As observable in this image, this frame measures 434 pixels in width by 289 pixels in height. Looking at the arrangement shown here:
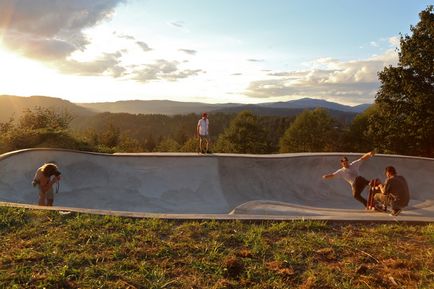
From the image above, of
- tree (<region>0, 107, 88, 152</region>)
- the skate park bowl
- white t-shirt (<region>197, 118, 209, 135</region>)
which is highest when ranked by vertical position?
white t-shirt (<region>197, 118, 209, 135</region>)

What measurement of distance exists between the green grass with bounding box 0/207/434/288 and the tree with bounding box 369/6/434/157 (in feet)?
65.2

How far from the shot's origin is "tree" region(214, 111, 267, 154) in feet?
164

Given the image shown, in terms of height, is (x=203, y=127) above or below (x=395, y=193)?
above

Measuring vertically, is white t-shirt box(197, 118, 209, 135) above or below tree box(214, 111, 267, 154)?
above

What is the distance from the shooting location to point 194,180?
14.2 metres

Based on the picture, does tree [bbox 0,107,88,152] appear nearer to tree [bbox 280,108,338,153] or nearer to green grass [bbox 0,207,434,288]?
green grass [bbox 0,207,434,288]

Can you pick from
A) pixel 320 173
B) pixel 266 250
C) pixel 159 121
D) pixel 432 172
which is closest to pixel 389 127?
pixel 432 172

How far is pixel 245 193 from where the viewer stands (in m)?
14.1

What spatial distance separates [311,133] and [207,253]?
1913 inches

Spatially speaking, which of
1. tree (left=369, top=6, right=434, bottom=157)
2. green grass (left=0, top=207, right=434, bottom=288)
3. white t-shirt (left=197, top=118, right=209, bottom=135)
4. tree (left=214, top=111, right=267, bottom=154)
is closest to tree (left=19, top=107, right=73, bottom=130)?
white t-shirt (left=197, top=118, right=209, bottom=135)

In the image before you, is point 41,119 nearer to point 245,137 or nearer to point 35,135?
point 35,135

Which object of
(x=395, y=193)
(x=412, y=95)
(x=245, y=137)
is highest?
(x=412, y=95)

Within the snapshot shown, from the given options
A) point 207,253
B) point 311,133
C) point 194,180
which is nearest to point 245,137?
point 311,133

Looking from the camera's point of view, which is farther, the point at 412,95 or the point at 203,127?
the point at 412,95
